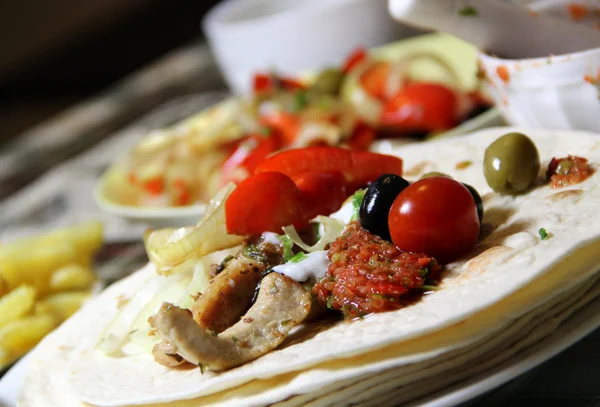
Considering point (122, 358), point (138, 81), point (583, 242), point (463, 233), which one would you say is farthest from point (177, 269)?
point (138, 81)

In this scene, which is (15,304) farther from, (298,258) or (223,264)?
(298,258)

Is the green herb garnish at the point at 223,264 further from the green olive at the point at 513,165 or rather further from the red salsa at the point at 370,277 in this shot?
the green olive at the point at 513,165

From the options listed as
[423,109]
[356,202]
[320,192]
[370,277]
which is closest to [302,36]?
[423,109]

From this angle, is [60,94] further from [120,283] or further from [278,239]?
[278,239]

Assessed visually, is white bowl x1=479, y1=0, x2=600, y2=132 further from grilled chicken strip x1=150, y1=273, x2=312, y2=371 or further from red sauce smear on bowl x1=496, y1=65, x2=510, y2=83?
grilled chicken strip x1=150, y1=273, x2=312, y2=371

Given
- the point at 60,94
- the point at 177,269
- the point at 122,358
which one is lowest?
the point at 60,94

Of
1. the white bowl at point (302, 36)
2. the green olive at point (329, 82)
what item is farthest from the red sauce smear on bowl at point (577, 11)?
the white bowl at point (302, 36)
